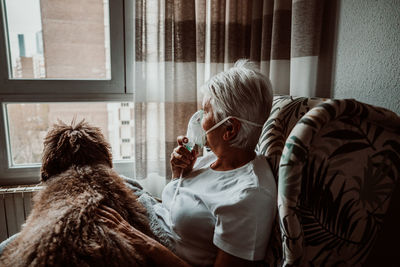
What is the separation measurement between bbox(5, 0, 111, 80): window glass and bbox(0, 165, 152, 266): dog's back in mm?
1080

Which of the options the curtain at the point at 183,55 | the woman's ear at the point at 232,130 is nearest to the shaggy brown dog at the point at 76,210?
the woman's ear at the point at 232,130

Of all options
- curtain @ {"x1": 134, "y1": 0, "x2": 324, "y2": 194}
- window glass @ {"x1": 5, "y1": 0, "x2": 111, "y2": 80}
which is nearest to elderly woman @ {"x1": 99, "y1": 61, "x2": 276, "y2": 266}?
curtain @ {"x1": 134, "y1": 0, "x2": 324, "y2": 194}

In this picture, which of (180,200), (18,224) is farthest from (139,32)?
(18,224)

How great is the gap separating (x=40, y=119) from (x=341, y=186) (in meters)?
1.85

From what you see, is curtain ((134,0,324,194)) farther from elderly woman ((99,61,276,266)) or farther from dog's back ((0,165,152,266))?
dog's back ((0,165,152,266))

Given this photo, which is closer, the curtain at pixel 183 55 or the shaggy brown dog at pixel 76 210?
the shaggy brown dog at pixel 76 210

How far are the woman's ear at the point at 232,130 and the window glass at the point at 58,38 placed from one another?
1166mm

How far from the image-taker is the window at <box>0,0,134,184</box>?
171 centimetres

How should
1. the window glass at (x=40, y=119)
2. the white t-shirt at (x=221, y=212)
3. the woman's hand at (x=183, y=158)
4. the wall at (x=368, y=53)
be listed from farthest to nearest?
the window glass at (x=40, y=119), the woman's hand at (x=183, y=158), the wall at (x=368, y=53), the white t-shirt at (x=221, y=212)

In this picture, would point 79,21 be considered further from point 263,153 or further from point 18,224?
point 263,153

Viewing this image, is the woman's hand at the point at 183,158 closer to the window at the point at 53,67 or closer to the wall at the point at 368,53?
the wall at the point at 368,53

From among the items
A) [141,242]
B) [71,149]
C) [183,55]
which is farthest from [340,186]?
[183,55]

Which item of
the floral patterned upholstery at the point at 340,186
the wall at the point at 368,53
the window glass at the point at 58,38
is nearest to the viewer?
the floral patterned upholstery at the point at 340,186

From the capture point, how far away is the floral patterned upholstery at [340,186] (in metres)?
0.64
